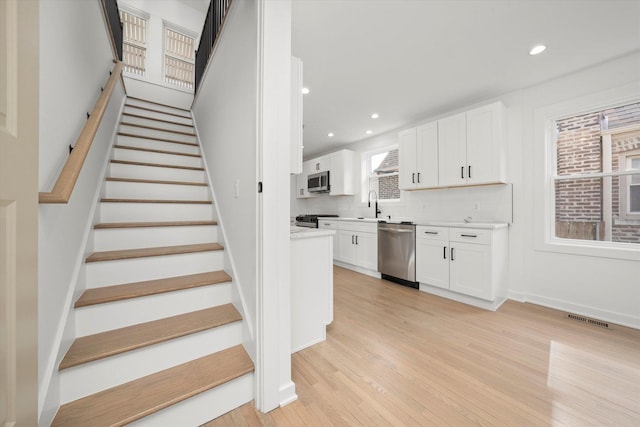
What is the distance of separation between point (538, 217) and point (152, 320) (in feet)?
13.0

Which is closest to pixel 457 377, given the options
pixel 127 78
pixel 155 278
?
pixel 155 278

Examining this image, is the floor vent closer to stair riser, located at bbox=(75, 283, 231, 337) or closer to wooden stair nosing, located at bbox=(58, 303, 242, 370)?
wooden stair nosing, located at bbox=(58, 303, 242, 370)

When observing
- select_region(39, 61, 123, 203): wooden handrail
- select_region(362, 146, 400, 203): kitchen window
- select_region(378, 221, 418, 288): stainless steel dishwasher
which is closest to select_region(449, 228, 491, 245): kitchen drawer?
select_region(378, 221, 418, 288): stainless steel dishwasher

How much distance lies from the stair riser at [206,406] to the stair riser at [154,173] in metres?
2.10

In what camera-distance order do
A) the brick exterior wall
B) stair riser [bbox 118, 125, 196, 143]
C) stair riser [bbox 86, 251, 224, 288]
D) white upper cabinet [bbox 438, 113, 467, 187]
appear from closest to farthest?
stair riser [bbox 86, 251, 224, 288]
the brick exterior wall
stair riser [bbox 118, 125, 196, 143]
white upper cabinet [bbox 438, 113, 467, 187]

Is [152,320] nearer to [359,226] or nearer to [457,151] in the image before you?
[359,226]

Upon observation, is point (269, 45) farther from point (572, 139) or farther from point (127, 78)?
point (127, 78)

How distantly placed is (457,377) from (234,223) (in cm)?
186

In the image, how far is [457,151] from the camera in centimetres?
322

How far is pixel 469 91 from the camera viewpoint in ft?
9.95

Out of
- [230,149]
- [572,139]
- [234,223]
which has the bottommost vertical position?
[234,223]

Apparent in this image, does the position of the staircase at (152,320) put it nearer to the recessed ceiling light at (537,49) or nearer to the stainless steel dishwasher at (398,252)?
the stainless steel dishwasher at (398,252)

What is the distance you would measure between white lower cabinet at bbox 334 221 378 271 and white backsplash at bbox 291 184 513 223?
70 cm

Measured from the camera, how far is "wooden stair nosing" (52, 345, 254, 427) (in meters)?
1.01
